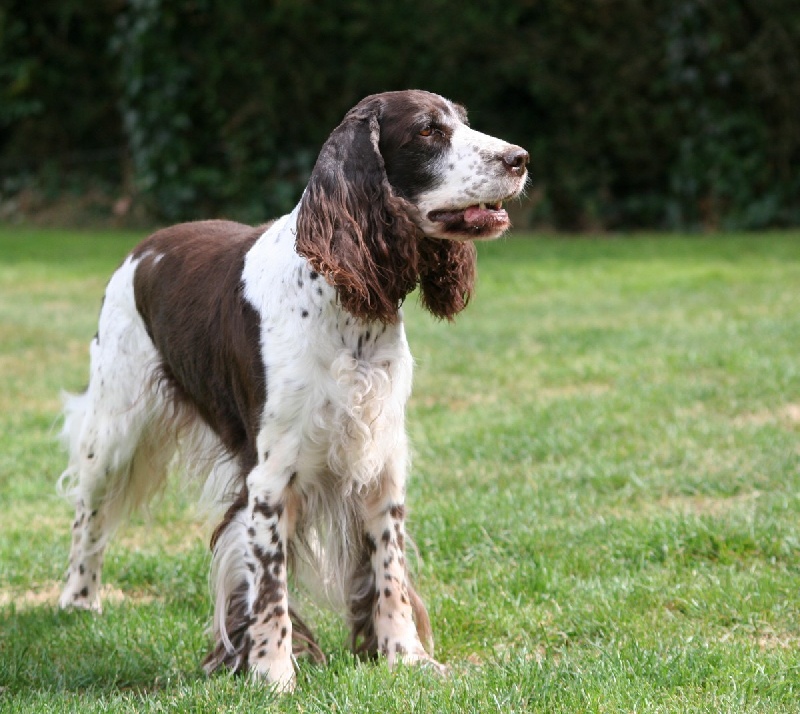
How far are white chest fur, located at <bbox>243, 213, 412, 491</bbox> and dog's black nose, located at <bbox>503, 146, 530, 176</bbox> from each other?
0.58 m

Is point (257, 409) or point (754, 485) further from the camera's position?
point (754, 485)

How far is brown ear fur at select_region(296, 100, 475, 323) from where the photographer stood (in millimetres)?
3559

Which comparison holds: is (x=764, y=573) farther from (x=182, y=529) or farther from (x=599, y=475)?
(x=182, y=529)

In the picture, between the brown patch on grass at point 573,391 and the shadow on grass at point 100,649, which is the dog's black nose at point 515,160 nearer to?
the shadow on grass at point 100,649

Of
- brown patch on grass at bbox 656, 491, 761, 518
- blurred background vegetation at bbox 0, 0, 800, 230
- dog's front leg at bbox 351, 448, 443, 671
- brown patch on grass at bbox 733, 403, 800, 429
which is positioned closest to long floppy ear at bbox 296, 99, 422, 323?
dog's front leg at bbox 351, 448, 443, 671

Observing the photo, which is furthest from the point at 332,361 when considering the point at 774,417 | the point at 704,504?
the point at 774,417

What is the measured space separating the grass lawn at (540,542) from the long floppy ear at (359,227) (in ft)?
3.63

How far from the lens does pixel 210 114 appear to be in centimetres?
1656

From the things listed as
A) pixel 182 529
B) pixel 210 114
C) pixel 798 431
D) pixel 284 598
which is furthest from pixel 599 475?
pixel 210 114

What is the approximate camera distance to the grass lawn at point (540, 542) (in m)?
3.55

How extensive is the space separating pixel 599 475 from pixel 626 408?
1244 millimetres

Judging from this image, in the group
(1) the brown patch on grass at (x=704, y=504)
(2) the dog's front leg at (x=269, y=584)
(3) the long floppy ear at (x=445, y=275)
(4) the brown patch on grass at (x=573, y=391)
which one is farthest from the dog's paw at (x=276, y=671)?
(4) the brown patch on grass at (x=573, y=391)

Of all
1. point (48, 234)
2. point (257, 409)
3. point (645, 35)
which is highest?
point (645, 35)

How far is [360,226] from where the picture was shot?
11.8 feet
